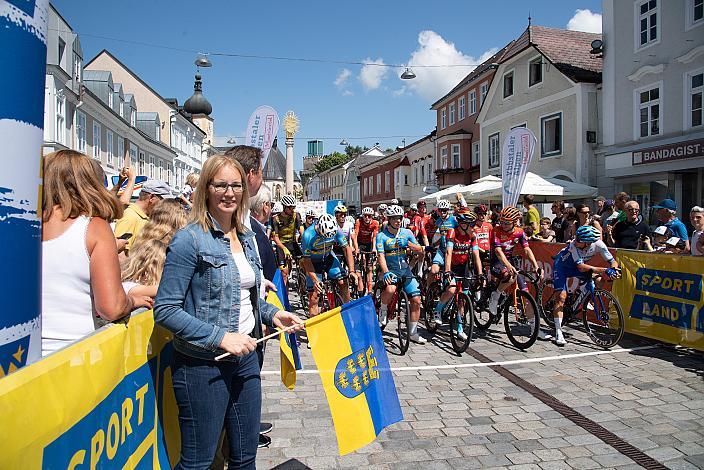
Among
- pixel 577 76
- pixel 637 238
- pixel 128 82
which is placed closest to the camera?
pixel 637 238

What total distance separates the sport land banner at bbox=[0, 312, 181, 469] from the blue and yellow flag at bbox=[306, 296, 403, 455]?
876 mm

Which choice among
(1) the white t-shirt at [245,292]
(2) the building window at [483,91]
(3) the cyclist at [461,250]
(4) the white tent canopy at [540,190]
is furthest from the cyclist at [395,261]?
(2) the building window at [483,91]

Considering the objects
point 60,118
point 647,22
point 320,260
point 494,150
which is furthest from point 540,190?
point 60,118

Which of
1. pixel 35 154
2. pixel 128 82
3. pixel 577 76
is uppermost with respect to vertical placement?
pixel 128 82

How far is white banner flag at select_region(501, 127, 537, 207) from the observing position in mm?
13462

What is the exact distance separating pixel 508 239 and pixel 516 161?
6114 millimetres

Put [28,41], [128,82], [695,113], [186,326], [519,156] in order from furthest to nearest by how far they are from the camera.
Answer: [128,82]
[695,113]
[519,156]
[186,326]
[28,41]

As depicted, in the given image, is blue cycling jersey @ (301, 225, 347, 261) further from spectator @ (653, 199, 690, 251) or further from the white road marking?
spectator @ (653, 199, 690, 251)

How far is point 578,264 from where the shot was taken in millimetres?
7332

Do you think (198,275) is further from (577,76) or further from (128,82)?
(128,82)

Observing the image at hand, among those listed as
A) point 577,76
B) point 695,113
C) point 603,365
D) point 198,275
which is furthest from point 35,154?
point 577,76

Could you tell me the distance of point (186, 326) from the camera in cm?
231

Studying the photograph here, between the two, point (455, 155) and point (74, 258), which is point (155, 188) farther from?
point (455, 155)

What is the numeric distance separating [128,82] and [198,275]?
4891 cm
